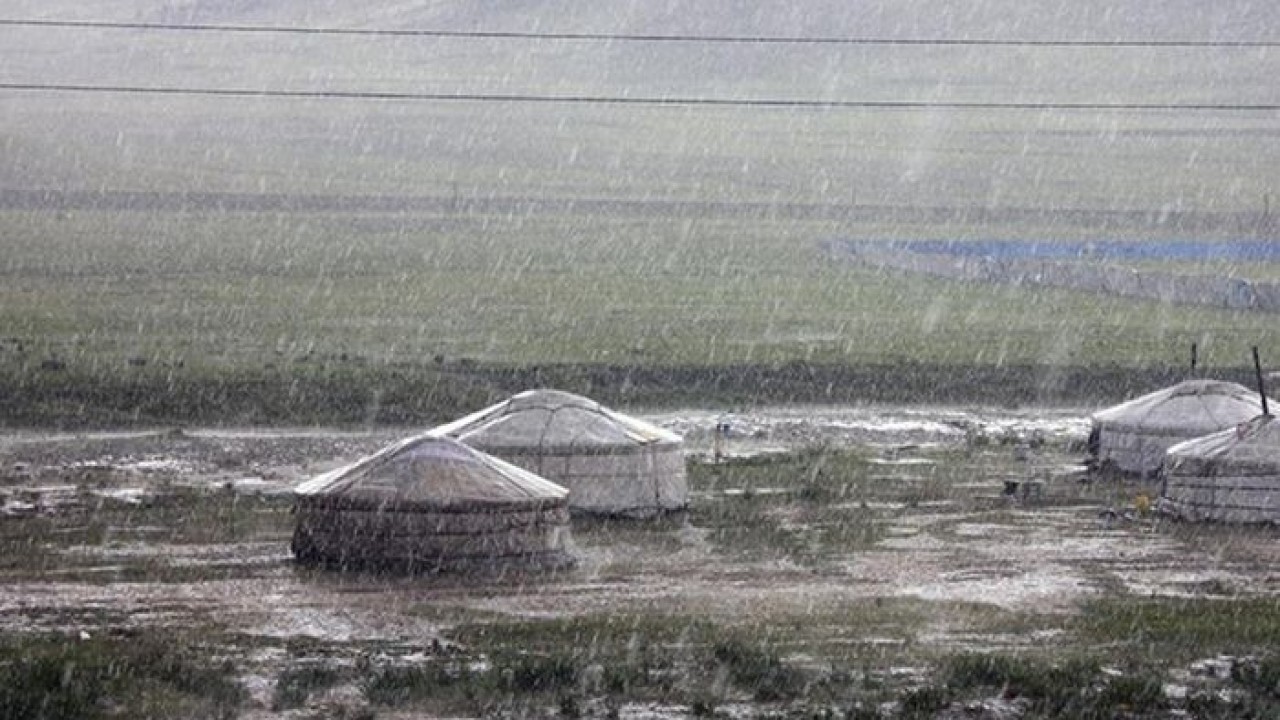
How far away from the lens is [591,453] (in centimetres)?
2598

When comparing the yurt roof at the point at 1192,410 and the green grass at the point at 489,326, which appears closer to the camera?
the yurt roof at the point at 1192,410

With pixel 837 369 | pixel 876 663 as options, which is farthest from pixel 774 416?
pixel 876 663

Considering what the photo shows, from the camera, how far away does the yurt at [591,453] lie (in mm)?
25953

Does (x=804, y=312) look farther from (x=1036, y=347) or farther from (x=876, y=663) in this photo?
(x=876, y=663)

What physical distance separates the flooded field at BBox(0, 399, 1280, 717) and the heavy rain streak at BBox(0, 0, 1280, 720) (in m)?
0.07

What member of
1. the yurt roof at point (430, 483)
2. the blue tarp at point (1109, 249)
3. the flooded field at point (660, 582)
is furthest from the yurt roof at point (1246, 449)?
the blue tarp at point (1109, 249)

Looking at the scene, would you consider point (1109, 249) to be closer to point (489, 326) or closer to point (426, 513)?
point (489, 326)

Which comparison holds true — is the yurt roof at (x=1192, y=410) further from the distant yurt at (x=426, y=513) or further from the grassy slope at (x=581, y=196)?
the distant yurt at (x=426, y=513)

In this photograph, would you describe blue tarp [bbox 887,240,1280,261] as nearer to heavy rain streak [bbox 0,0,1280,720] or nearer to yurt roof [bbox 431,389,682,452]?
heavy rain streak [bbox 0,0,1280,720]

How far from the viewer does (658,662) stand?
17859 millimetres

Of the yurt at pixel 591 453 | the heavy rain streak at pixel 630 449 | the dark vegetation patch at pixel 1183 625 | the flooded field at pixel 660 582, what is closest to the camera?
the flooded field at pixel 660 582

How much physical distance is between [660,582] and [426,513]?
203 centimetres

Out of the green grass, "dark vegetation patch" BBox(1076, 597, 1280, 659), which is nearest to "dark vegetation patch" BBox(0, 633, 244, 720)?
"dark vegetation patch" BBox(1076, 597, 1280, 659)

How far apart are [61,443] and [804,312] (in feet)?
90.2
